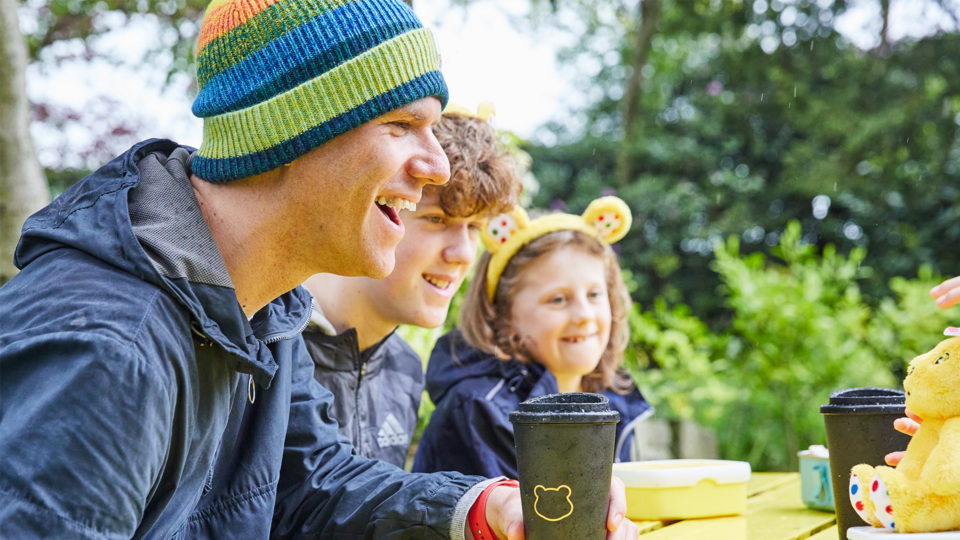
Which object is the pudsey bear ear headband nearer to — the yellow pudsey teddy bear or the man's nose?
the man's nose

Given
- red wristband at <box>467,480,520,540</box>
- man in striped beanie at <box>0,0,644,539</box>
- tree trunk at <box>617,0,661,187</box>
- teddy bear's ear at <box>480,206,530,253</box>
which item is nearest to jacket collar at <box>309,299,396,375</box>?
man in striped beanie at <box>0,0,644,539</box>

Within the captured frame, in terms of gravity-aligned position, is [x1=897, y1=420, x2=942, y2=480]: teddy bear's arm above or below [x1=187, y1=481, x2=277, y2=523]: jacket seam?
above

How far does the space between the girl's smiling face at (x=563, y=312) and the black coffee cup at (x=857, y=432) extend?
49.4 inches

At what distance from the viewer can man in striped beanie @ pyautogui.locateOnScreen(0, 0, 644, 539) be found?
1.11m

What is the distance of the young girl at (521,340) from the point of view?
2.64 meters

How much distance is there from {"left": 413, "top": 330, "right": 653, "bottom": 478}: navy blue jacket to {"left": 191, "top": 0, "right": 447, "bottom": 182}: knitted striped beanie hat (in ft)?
4.27

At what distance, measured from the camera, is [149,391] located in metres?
1.16

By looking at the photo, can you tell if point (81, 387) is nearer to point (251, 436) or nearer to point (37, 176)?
point (251, 436)

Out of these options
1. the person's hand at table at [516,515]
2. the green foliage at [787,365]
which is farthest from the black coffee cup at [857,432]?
the green foliage at [787,365]

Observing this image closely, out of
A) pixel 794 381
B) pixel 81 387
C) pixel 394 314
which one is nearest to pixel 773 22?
pixel 794 381

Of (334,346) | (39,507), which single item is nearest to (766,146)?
(334,346)

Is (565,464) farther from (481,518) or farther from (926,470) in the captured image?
(926,470)

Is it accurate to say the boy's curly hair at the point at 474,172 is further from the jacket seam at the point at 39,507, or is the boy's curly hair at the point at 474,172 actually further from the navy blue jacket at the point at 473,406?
the jacket seam at the point at 39,507

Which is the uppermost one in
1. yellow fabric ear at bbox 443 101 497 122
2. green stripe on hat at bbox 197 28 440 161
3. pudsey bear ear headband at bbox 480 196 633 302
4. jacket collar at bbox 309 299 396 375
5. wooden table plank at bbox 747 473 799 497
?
yellow fabric ear at bbox 443 101 497 122
